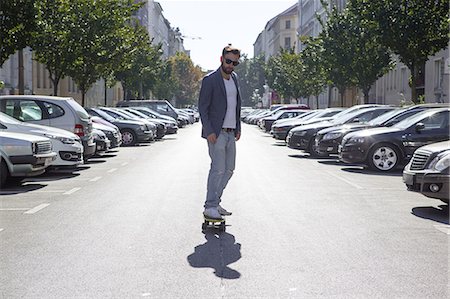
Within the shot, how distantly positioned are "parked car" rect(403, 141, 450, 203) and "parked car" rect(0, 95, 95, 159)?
8416 millimetres

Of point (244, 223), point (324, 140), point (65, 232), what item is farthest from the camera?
point (324, 140)

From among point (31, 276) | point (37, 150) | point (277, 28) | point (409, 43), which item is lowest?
point (31, 276)

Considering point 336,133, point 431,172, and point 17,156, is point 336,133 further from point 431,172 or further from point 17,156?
point 431,172

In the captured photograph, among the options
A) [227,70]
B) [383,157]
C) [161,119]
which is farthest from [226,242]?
[161,119]

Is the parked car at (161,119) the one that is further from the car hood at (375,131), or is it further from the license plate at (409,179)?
the license plate at (409,179)

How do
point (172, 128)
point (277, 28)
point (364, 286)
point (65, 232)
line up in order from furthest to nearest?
1. point (277, 28)
2. point (172, 128)
3. point (65, 232)
4. point (364, 286)

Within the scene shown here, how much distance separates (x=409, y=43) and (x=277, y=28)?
113 meters

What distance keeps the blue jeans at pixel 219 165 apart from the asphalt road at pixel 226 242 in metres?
0.39

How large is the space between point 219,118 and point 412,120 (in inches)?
357

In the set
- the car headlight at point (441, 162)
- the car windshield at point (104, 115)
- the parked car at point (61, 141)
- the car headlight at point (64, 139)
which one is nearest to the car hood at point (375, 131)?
the parked car at point (61, 141)

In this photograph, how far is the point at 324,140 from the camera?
63.0 ft

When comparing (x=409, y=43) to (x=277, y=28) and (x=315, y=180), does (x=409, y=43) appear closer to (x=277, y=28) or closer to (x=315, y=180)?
(x=315, y=180)

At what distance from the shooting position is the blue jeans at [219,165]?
807 cm

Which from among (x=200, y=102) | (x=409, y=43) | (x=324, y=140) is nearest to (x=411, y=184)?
(x=200, y=102)
